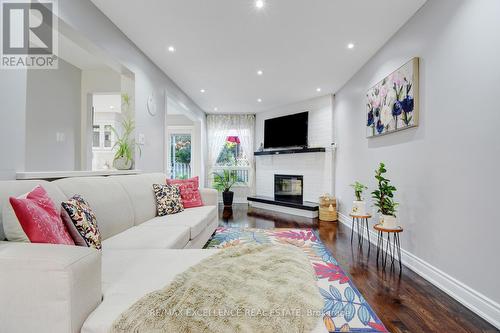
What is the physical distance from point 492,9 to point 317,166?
3.82 metres

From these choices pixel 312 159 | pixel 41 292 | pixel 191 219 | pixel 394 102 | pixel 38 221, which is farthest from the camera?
pixel 312 159

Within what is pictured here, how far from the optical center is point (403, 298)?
186cm

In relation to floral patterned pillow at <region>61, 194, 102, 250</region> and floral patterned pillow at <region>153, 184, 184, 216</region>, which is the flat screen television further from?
floral patterned pillow at <region>61, 194, 102, 250</region>

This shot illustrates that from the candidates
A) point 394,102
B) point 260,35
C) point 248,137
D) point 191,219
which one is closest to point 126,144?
point 191,219

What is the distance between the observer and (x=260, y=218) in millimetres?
4723

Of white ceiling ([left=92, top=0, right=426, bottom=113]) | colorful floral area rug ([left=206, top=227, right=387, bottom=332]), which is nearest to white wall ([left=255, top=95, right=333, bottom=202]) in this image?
white ceiling ([left=92, top=0, right=426, bottom=113])

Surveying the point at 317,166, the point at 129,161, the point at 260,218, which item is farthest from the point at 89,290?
the point at 317,166

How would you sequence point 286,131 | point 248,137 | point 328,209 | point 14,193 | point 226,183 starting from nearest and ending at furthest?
point 14,193
point 328,209
point 286,131
point 226,183
point 248,137

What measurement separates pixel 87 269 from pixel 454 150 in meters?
2.52

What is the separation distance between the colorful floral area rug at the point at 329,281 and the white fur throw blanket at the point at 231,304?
0.50ft

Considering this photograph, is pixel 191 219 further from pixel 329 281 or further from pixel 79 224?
pixel 329 281

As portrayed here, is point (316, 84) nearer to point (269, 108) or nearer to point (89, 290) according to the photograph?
point (269, 108)

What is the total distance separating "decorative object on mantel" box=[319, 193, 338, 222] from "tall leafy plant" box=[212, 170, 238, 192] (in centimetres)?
252

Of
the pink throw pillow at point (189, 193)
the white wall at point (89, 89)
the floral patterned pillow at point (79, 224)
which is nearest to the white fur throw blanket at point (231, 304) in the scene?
the floral patterned pillow at point (79, 224)
